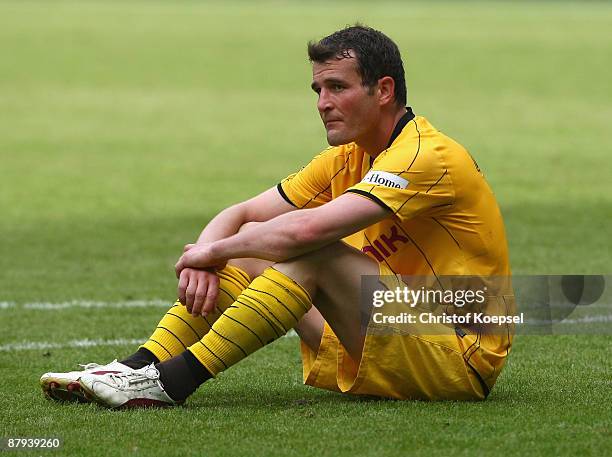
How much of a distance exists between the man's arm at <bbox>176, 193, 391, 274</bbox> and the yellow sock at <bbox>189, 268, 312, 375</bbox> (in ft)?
0.33

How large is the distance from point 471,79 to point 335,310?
77.9 feet

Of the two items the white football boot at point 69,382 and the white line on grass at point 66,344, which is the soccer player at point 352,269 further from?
the white line on grass at point 66,344

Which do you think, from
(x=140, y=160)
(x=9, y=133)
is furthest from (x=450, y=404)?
(x=9, y=133)

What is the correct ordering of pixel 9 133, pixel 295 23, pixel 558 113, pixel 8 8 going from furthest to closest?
pixel 8 8
pixel 295 23
pixel 558 113
pixel 9 133

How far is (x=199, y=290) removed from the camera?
17.9 ft

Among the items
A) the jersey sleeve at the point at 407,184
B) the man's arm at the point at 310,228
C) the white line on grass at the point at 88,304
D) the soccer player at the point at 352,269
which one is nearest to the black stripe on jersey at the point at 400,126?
the soccer player at the point at 352,269

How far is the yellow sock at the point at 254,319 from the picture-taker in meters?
5.21

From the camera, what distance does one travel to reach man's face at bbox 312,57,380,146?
548 centimetres

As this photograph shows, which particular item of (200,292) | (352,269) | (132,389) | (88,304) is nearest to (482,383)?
(352,269)

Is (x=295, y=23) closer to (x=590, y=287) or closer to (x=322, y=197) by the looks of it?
(x=590, y=287)

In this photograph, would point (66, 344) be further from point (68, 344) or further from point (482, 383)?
point (482, 383)

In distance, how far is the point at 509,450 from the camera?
474 centimetres

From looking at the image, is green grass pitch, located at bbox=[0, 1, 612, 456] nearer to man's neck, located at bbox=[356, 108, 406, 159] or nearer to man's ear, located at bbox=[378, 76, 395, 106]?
man's neck, located at bbox=[356, 108, 406, 159]

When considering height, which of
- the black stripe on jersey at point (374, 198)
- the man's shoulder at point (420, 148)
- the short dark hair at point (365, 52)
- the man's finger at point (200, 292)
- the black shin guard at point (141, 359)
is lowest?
the black shin guard at point (141, 359)
